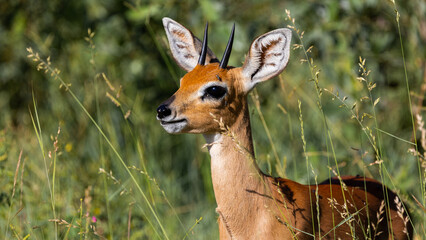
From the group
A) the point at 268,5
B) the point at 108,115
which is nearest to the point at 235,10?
the point at 268,5

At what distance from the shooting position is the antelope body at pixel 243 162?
2.96 meters

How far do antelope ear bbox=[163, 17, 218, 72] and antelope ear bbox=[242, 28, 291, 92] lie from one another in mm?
324

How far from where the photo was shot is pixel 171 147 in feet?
18.8

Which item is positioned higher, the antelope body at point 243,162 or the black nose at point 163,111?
the black nose at point 163,111

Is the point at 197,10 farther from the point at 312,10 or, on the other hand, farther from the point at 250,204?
the point at 250,204

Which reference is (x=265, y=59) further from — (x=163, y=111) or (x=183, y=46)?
(x=163, y=111)

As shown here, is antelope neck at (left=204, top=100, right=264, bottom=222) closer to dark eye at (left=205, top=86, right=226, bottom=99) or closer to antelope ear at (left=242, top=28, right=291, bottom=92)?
dark eye at (left=205, top=86, right=226, bottom=99)

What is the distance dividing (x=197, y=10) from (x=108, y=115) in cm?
121

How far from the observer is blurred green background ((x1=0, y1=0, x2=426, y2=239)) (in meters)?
4.18

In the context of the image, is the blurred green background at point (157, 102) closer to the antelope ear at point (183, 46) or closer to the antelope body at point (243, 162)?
the antelope ear at point (183, 46)

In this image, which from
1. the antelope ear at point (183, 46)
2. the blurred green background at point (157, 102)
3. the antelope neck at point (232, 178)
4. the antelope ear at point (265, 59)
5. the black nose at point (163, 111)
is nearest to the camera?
the black nose at point (163, 111)

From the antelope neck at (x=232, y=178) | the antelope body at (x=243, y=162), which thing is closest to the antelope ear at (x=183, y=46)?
the antelope body at (x=243, y=162)

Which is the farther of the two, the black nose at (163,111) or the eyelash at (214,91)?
the eyelash at (214,91)

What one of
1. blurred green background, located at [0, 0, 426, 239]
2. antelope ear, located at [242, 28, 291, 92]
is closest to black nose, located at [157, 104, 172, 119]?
antelope ear, located at [242, 28, 291, 92]
